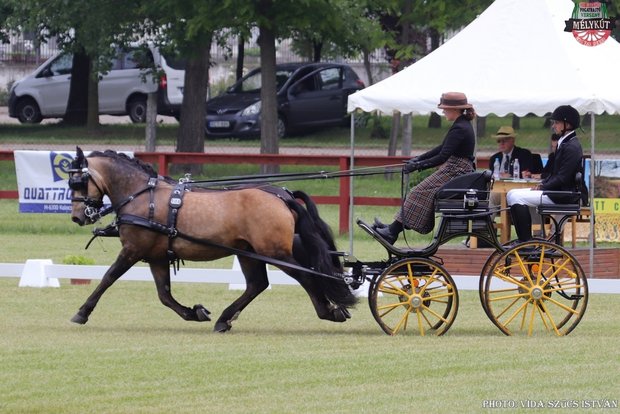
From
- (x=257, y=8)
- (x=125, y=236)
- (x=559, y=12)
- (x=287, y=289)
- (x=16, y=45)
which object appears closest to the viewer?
(x=125, y=236)

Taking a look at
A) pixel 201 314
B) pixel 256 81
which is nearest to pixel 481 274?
pixel 201 314

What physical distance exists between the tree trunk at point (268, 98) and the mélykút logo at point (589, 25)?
9.82 metres

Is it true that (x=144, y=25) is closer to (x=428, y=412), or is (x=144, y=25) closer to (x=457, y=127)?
(x=457, y=127)

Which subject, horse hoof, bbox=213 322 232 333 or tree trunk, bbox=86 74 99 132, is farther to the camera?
tree trunk, bbox=86 74 99 132

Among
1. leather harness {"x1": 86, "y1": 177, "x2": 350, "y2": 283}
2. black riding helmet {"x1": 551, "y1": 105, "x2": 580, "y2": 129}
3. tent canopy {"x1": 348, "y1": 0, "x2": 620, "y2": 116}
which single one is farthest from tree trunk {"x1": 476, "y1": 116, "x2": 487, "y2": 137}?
leather harness {"x1": 86, "y1": 177, "x2": 350, "y2": 283}

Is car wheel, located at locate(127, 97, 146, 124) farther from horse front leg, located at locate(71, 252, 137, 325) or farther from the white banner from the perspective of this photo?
horse front leg, located at locate(71, 252, 137, 325)

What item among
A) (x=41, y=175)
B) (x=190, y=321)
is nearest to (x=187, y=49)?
(x=41, y=175)

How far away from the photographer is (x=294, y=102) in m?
32.0

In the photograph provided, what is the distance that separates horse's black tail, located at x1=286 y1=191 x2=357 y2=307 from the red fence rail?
26.5ft

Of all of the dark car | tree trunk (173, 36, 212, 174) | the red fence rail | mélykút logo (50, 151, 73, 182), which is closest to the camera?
mélykút logo (50, 151, 73, 182)

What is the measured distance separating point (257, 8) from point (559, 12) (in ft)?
28.1

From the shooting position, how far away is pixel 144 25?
2675 centimetres

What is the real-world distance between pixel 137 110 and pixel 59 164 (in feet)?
49.5

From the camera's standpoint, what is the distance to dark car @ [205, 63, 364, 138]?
31547mm
